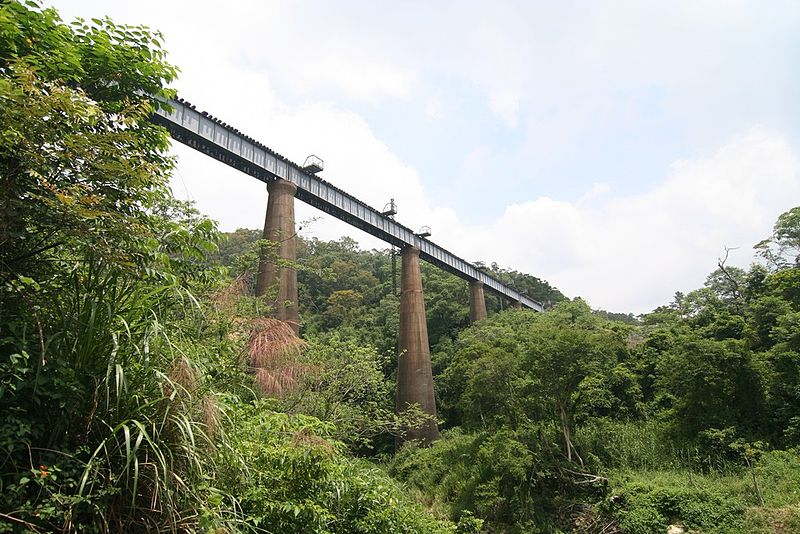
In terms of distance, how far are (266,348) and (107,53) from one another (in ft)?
13.6

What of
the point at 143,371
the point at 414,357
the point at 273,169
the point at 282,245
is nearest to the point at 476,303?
the point at 414,357

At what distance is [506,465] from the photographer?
13930 millimetres

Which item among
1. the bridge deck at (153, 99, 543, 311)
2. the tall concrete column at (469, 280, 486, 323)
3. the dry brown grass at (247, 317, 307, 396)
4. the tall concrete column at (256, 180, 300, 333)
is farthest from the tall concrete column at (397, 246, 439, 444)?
the dry brown grass at (247, 317, 307, 396)

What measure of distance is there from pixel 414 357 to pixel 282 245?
9963 mm

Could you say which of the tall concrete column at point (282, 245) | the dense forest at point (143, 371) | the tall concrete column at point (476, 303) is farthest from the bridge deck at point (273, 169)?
the dense forest at point (143, 371)

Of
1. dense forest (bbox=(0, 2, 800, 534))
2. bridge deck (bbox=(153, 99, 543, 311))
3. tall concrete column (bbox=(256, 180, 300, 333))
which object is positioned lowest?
dense forest (bbox=(0, 2, 800, 534))

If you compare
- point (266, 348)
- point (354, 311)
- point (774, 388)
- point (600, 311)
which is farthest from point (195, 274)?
point (600, 311)

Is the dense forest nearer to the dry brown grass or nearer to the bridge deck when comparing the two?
the dry brown grass

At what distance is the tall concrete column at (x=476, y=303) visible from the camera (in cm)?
3127

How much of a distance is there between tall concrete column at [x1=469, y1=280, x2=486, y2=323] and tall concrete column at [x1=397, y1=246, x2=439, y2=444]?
7.36 meters

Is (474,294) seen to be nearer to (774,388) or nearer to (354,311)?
(354,311)

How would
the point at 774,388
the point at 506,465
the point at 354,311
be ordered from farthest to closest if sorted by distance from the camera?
the point at 354,311
the point at 774,388
the point at 506,465

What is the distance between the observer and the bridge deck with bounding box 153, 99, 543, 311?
1557cm

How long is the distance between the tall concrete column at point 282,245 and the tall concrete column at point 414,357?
20.4 feet
